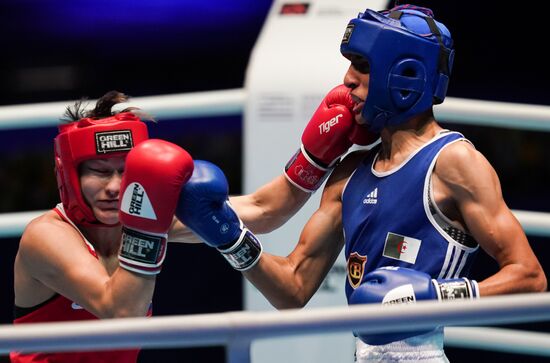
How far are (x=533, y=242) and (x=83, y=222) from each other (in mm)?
2375

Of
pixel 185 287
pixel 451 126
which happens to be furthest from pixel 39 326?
pixel 451 126

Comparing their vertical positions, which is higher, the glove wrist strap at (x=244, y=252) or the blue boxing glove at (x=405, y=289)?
the blue boxing glove at (x=405, y=289)

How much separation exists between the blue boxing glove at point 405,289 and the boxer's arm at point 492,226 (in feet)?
0.17

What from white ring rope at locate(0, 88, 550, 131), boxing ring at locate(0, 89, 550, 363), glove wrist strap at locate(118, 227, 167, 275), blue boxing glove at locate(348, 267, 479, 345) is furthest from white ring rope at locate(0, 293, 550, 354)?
white ring rope at locate(0, 88, 550, 131)

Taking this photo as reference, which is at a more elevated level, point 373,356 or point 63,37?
point 373,356

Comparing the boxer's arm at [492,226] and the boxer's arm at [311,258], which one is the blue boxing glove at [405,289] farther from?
the boxer's arm at [311,258]

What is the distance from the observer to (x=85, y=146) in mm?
2318

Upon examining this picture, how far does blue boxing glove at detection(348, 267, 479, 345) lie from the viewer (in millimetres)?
2029

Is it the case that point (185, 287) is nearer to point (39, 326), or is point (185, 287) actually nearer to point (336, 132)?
point (336, 132)

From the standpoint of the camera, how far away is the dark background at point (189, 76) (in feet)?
13.4

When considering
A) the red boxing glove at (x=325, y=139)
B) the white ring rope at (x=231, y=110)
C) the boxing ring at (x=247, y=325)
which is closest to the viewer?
the boxing ring at (x=247, y=325)

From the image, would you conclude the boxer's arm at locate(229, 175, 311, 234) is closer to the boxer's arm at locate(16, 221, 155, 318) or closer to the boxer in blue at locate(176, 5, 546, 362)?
the boxer in blue at locate(176, 5, 546, 362)

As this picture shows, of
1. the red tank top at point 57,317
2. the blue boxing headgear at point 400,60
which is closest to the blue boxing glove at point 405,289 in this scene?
the blue boxing headgear at point 400,60

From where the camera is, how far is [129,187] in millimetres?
Result: 2127
